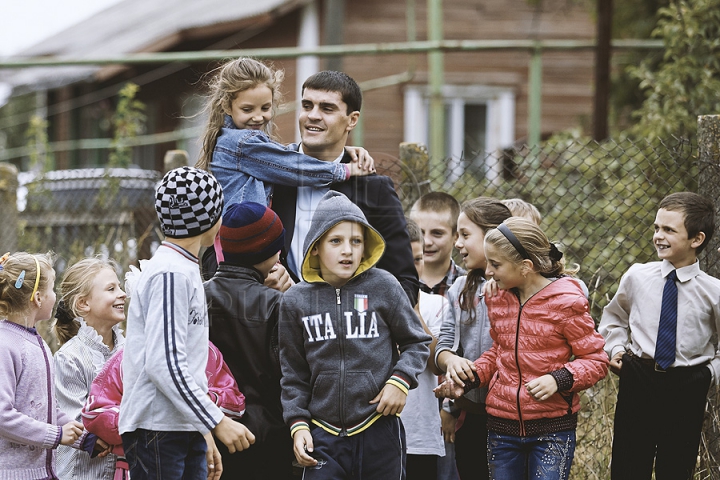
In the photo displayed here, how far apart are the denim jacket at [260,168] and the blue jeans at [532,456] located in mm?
1373

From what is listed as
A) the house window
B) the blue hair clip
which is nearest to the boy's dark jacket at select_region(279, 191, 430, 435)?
the blue hair clip

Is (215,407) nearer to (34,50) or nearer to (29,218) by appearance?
(29,218)

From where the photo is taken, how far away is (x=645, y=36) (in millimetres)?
10094

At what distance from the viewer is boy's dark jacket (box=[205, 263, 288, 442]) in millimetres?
3586

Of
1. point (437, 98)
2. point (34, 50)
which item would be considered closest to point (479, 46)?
point (437, 98)

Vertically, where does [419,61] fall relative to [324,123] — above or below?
above

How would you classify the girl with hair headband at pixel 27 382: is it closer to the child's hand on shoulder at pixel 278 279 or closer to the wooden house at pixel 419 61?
the child's hand on shoulder at pixel 278 279

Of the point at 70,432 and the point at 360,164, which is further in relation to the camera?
the point at 360,164

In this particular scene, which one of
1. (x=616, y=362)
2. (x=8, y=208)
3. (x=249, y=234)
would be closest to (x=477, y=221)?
(x=616, y=362)

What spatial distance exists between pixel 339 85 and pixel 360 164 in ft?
1.30

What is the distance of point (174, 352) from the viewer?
3.15 m

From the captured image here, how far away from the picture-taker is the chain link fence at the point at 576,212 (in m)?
5.04

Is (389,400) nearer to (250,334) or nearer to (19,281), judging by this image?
(250,334)

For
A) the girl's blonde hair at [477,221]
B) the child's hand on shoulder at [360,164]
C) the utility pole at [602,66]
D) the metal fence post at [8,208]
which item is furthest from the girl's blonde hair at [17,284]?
the utility pole at [602,66]
